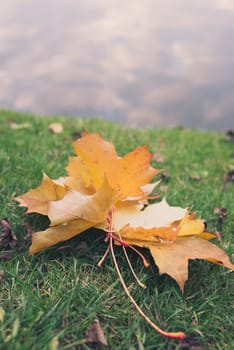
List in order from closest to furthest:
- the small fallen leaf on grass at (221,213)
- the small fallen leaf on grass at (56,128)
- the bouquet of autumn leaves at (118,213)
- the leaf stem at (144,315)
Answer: the leaf stem at (144,315), the bouquet of autumn leaves at (118,213), the small fallen leaf on grass at (221,213), the small fallen leaf on grass at (56,128)

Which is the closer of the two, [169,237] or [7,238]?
[169,237]

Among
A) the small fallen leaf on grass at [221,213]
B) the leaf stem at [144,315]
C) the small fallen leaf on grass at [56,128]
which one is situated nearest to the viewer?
the leaf stem at [144,315]

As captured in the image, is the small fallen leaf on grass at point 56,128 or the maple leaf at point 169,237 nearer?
the maple leaf at point 169,237

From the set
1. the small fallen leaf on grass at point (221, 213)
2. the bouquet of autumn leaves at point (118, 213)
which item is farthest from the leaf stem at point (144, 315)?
the small fallen leaf on grass at point (221, 213)

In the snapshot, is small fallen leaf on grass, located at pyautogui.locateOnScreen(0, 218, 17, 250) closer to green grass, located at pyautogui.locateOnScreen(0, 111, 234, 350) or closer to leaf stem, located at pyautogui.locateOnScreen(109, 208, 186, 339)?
green grass, located at pyautogui.locateOnScreen(0, 111, 234, 350)

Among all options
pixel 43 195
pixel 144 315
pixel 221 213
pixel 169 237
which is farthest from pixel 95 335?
pixel 221 213

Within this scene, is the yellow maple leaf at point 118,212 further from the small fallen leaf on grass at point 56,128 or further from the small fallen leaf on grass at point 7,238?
the small fallen leaf on grass at point 56,128

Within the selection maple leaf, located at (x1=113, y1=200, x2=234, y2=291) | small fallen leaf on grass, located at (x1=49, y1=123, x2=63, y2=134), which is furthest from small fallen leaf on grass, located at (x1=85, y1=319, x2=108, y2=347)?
small fallen leaf on grass, located at (x1=49, y1=123, x2=63, y2=134)

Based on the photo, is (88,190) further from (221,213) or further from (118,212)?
(221,213)

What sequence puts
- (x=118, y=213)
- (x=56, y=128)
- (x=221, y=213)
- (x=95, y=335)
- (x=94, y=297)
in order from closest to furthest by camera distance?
(x=95, y=335) → (x=94, y=297) → (x=118, y=213) → (x=221, y=213) → (x=56, y=128)
